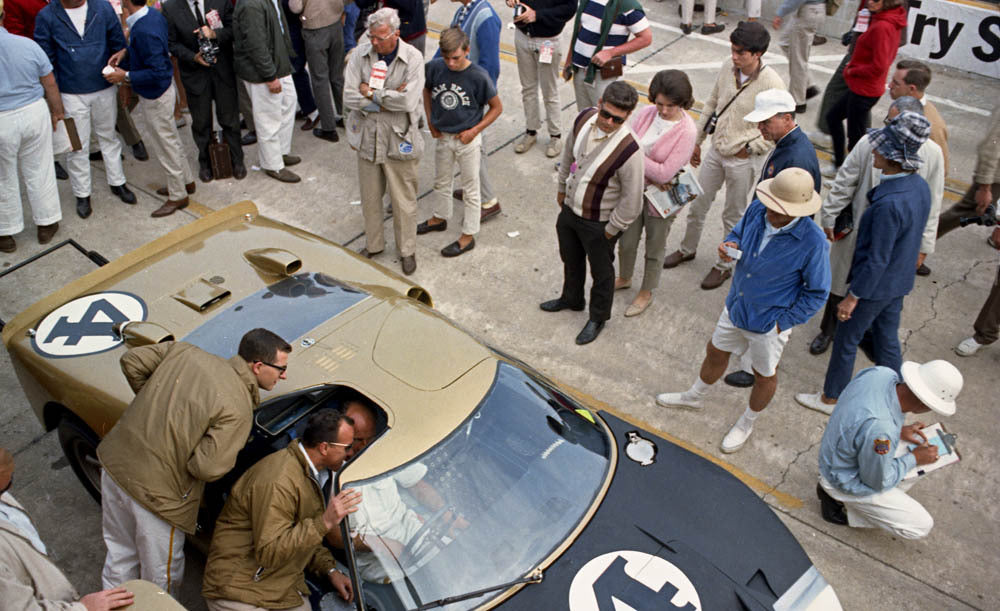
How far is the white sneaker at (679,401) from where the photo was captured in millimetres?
5555

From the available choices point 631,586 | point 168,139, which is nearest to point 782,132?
point 631,586

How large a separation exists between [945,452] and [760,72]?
110 inches

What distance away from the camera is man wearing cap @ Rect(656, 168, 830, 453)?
454cm

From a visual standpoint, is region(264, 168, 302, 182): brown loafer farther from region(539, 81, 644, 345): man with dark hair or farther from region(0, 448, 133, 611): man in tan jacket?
region(0, 448, 133, 611): man in tan jacket

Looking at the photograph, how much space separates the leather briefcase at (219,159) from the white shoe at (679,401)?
4676 mm

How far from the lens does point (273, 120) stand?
7684 millimetres

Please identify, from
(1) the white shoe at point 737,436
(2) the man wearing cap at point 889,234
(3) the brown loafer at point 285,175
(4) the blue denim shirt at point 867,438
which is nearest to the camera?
(4) the blue denim shirt at point 867,438

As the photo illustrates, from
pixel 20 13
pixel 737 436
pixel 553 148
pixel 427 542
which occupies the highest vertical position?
pixel 20 13

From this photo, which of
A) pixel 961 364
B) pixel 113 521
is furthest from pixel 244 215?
pixel 961 364

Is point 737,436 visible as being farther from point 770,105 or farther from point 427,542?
point 427,542

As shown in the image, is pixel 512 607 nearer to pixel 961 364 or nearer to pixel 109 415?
pixel 109 415

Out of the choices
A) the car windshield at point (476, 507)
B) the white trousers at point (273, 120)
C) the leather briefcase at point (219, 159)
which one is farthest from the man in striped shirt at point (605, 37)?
the car windshield at point (476, 507)

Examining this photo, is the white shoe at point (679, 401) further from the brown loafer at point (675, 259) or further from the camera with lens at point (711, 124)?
the camera with lens at point (711, 124)

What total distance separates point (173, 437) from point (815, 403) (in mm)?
4043
